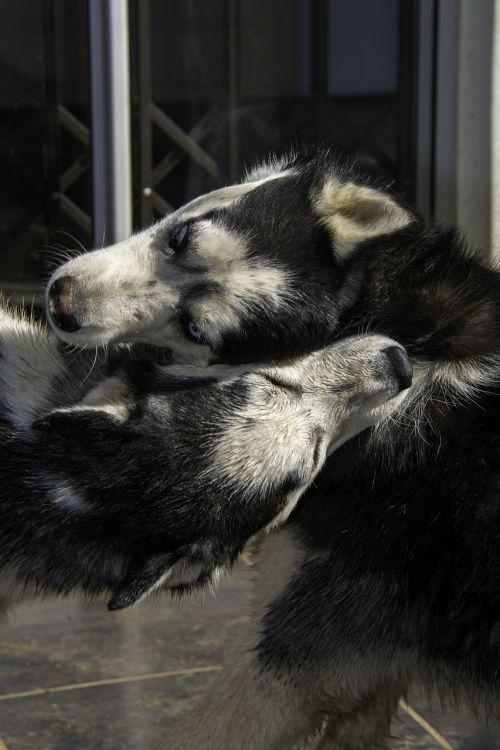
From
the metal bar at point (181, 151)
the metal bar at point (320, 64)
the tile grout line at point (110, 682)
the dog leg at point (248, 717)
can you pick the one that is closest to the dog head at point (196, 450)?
the dog leg at point (248, 717)

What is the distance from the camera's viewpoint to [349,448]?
2863 millimetres

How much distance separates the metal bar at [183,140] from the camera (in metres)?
6.67

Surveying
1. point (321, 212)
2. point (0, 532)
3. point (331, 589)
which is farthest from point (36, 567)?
point (321, 212)

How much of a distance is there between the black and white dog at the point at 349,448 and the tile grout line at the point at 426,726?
1.70 feet

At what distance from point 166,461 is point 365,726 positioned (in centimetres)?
120

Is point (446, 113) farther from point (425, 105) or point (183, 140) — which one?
point (183, 140)

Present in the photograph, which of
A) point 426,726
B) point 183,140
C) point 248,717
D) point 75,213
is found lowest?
point 426,726

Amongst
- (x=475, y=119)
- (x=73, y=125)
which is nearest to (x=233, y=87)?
(x=73, y=125)

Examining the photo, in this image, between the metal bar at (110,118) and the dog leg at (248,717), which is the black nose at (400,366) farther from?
the metal bar at (110,118)

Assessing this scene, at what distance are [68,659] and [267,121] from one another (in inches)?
158

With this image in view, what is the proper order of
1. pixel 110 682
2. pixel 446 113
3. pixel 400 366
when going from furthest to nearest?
pixel 446 113 → pixel 110 682 → pixel 400 366

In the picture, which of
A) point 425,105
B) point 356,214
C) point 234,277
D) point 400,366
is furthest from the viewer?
point 425,105

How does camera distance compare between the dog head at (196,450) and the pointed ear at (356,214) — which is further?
the pointed ear at (356,214)

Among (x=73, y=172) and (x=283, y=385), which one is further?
(x=73, y=172)
